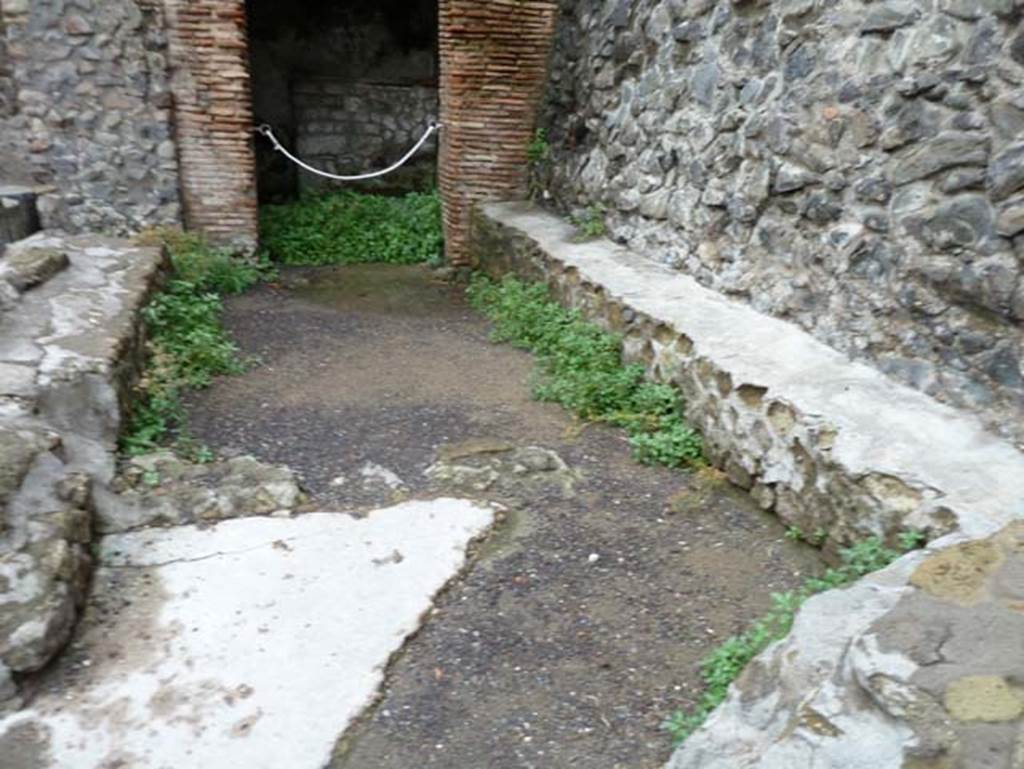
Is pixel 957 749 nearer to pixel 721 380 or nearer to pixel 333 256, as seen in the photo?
pixel 721 380

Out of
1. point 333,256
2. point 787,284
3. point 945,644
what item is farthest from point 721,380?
point 333,256

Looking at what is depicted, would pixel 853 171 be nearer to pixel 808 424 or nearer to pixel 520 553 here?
pixel 808 424

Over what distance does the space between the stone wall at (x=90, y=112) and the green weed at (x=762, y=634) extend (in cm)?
570

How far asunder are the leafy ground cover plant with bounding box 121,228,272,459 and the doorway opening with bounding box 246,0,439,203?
296 centimetres

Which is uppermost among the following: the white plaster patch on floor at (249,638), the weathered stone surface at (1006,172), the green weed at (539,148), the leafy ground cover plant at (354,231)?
the weathered stone surface at (1006,172)

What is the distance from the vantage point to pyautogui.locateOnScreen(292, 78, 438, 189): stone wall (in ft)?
31.0

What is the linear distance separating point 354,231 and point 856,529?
6.45 meters

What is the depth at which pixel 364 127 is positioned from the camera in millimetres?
9594

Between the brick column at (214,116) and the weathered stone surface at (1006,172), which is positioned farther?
the brick column at (214,116)

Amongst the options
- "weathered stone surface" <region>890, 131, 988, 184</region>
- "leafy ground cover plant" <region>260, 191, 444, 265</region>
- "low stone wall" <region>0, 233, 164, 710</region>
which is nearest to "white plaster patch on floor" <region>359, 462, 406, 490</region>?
"low stone wall" <region>0, 233, 164, 710</region>

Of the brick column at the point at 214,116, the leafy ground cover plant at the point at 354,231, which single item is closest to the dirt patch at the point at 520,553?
the brick column at the point at 214,116

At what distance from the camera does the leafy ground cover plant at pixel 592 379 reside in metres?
3.61

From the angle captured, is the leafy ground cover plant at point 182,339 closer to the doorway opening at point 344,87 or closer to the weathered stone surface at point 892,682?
the weathered stone surface at point 892,682

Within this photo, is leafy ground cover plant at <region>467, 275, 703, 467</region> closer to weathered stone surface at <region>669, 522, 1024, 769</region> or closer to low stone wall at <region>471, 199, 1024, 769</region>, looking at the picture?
low stone wall at <region>471, 199, 1024, 769</region>
